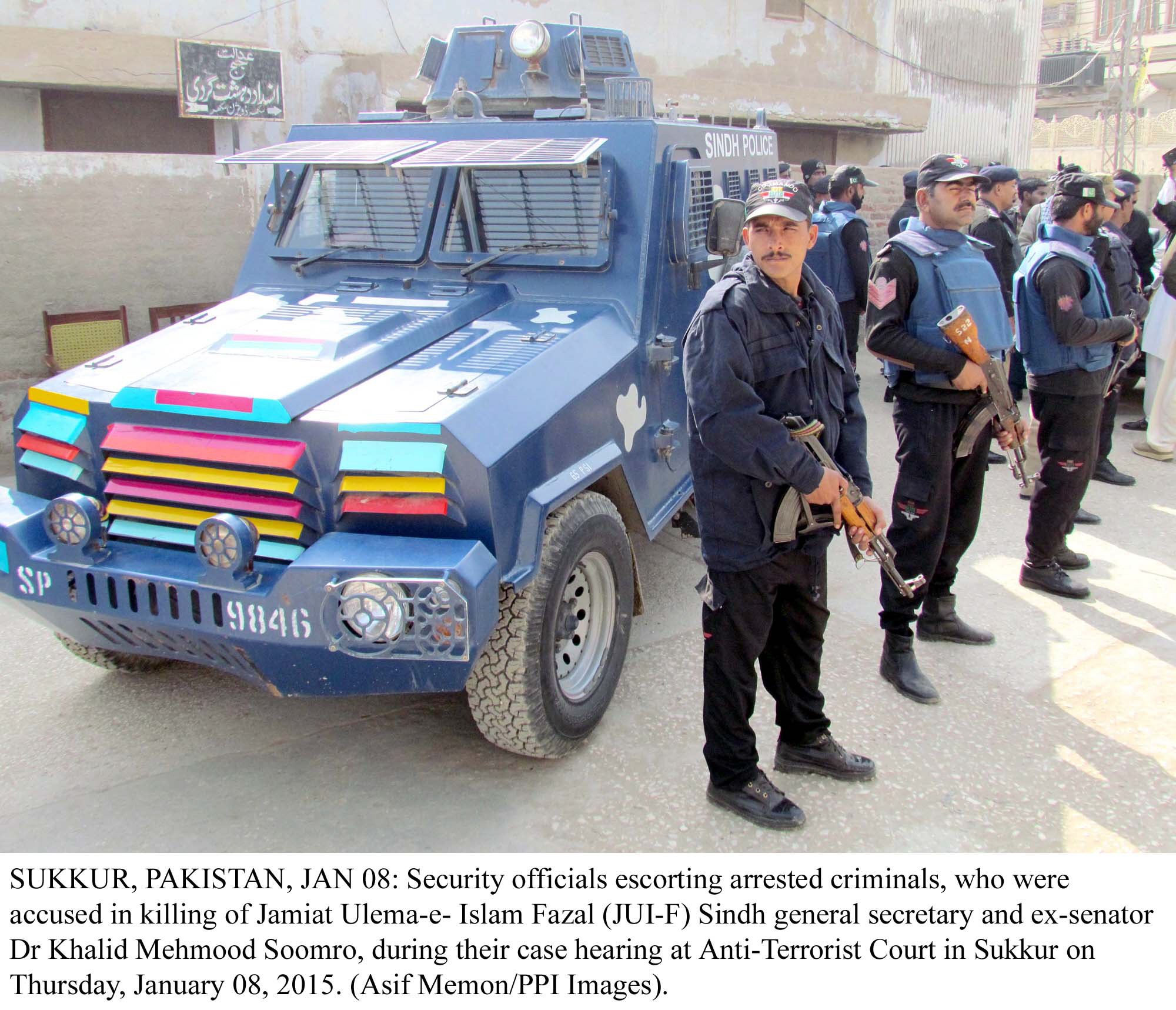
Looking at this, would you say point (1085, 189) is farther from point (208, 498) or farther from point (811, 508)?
point (208, 498)

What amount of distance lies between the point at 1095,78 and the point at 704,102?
92.6 feet

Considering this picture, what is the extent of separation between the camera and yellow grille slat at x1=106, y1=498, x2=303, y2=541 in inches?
116

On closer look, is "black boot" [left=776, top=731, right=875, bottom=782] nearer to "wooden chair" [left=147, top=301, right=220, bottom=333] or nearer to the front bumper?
the front bumper

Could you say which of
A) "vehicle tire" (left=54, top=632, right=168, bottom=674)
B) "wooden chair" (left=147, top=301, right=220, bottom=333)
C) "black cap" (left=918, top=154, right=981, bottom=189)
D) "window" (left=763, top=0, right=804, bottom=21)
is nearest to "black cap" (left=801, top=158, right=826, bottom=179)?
"window" (left=763, top=0, right=804, bottom=21)

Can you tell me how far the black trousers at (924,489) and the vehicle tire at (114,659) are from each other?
2781 mm

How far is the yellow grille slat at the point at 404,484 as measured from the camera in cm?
285

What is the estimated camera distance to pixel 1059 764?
348 centimetres

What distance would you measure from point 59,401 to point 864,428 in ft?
8.42

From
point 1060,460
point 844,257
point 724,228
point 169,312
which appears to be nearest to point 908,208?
point 844,257

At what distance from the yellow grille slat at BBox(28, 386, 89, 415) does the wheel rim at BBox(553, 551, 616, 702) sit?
1.62 m

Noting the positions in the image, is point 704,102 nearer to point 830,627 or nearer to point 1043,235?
point 1043,235

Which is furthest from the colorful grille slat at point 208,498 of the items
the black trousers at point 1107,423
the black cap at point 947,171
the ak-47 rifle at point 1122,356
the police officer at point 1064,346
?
the black trousers at point 1107,423

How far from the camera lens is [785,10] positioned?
1336 cm

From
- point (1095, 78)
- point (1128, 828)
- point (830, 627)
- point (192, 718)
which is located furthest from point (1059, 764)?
point (1095, 78)
